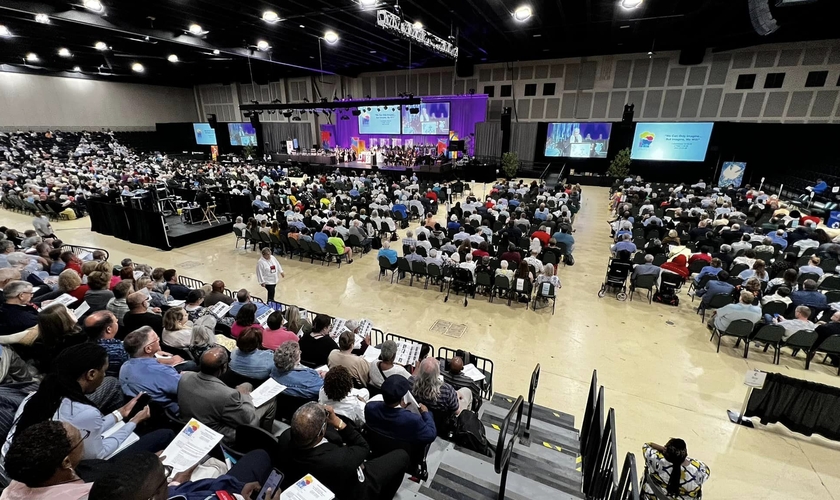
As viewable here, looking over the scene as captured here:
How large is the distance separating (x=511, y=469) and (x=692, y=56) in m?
22.5

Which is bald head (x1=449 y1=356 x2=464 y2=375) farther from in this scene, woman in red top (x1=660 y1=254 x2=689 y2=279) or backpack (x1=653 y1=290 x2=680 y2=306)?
woman in red top (x1=660 y1=254 x2=689 y2=279)

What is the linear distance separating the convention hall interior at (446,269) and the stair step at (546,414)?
5 cm

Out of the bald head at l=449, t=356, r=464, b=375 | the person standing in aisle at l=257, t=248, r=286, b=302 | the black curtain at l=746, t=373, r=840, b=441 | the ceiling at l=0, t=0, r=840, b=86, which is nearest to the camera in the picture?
the bald head at l=449, t=356, r=464, b=375

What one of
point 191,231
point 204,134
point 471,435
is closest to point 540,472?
point 471,435

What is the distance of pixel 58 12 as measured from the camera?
32.0ft

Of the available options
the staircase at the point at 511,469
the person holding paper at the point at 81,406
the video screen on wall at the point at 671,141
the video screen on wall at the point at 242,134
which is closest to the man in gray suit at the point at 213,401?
the person holding paper at the point at 81,406

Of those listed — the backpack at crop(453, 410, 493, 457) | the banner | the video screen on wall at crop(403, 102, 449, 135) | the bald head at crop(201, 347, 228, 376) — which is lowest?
the backpack at crop(453, 410, 493, 457)

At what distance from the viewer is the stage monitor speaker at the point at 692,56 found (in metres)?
17.3

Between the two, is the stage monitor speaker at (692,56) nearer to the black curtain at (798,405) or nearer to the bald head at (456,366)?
the black curtain at (798,405)

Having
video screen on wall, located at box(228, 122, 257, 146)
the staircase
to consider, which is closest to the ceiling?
the staircase

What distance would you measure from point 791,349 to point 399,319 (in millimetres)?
6653

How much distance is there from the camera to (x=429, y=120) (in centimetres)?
2406

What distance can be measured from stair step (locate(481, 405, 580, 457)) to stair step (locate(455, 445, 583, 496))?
1.31 ft

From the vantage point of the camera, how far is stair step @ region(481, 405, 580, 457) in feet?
11.9
